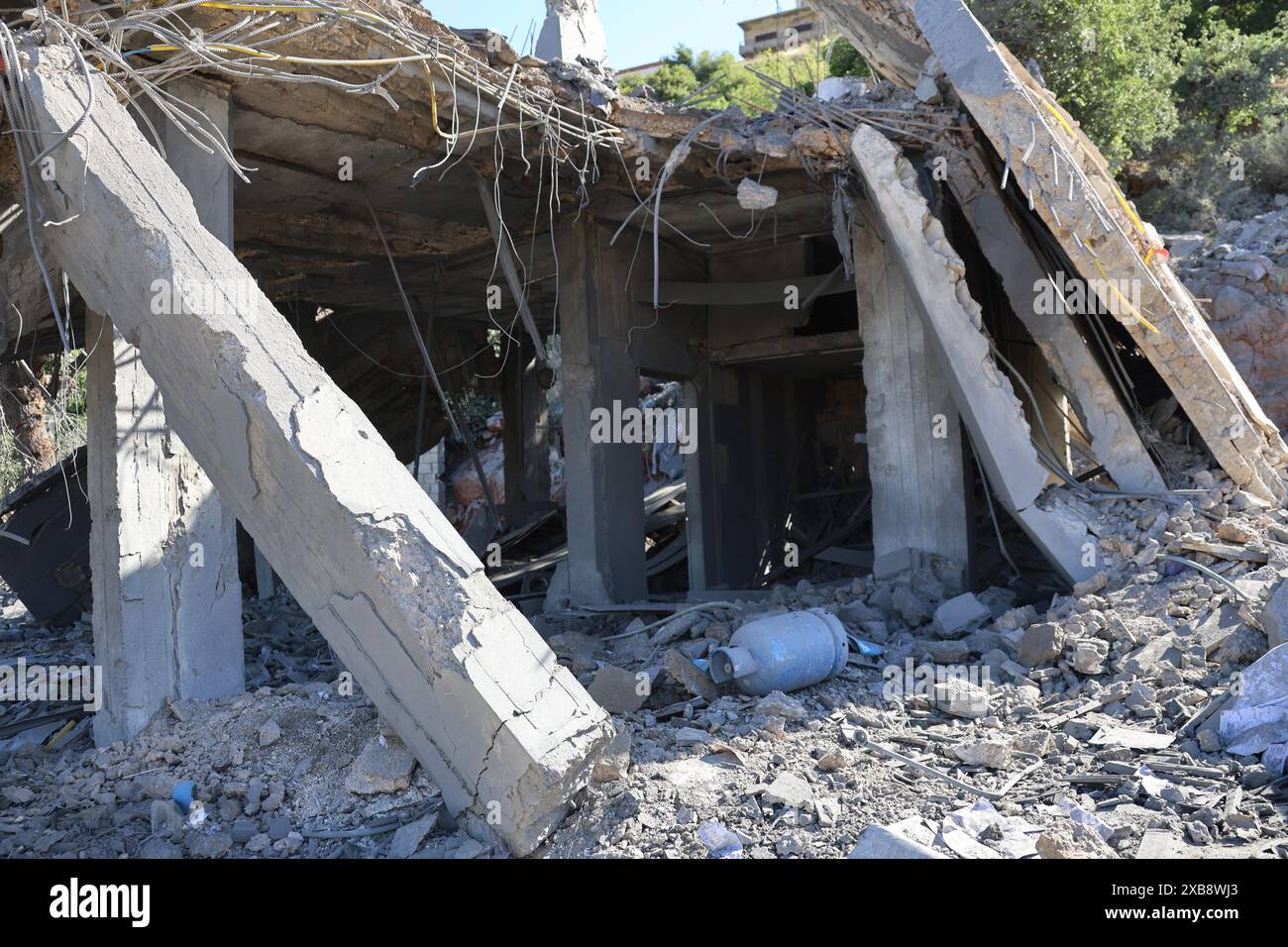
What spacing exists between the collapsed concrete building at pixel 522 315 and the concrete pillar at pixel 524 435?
56.1 inches

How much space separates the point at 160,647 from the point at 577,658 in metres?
2.16

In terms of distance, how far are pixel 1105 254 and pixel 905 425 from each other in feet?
6.72

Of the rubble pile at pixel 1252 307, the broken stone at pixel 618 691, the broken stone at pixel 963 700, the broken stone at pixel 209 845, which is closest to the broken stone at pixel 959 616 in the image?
the broken stone at pixel 963 700

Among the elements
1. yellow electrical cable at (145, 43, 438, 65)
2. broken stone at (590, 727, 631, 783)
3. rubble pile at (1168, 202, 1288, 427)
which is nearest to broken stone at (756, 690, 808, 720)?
broken stone at (590, 727, 631, 783)

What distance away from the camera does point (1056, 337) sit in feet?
23.2

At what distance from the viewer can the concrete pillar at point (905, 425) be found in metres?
7.81

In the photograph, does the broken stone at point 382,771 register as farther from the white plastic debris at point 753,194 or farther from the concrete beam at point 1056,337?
the concrete beam at point 1056,337

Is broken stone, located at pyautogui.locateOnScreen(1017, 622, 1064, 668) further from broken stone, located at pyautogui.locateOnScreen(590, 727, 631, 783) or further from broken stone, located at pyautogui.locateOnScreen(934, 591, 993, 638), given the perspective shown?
broken stone, located at pyautogui.locateOnScreen(590, 727, 631, 783)

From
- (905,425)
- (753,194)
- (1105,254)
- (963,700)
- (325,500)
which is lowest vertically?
(963,700)

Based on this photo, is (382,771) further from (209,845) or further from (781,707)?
(781,707)

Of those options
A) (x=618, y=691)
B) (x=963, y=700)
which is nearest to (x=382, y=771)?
(x=618, y=691)

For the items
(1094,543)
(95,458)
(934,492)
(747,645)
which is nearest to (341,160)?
(95,458)
